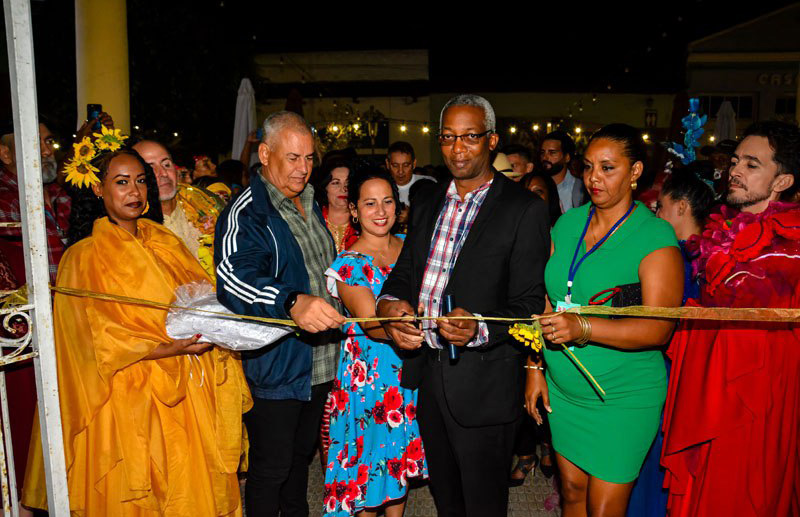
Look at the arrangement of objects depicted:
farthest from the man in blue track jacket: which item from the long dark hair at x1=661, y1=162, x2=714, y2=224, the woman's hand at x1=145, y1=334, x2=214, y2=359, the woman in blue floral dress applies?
the long dark hair at x1=661, y1=162, x2=714, y2=224

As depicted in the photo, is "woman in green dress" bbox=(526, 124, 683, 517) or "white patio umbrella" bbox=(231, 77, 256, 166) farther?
"white patio umbrella" bbox=(231, 77, 256, 166)

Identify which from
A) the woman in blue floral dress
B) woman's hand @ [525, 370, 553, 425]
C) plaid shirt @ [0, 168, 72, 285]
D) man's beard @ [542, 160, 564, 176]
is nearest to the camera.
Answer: woman's hand @ [525, 370, 553, 425]

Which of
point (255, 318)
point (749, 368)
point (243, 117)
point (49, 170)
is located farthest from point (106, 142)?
point (243, 117)

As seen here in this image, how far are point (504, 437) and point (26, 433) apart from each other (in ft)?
10.1

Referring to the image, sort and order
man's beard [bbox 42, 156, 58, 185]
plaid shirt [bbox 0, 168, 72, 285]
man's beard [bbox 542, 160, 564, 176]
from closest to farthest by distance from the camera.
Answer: plaid shirt [bbox 0, 168, 72, 285] < man's beard [bbox 42, 156, 58, 185] < man's beard [bbox 542, 160, 564, 176]

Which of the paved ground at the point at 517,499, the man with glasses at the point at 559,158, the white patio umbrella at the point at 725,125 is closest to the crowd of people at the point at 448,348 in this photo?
the paved ground at the point at 517,499

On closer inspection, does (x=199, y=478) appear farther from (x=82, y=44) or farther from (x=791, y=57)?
(x=791, y=57)

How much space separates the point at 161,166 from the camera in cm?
387

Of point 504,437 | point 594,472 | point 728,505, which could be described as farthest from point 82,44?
point 728,505

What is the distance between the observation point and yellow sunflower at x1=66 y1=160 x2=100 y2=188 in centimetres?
292

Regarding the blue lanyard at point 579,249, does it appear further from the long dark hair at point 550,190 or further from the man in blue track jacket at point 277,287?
the long dark hair at point 550,190

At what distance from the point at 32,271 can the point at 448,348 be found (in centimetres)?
180

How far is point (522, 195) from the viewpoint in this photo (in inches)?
104

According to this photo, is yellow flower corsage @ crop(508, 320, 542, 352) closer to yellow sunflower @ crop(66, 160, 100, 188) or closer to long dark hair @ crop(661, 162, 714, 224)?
long dark hair @ crop(661, 162, 714, 224)
